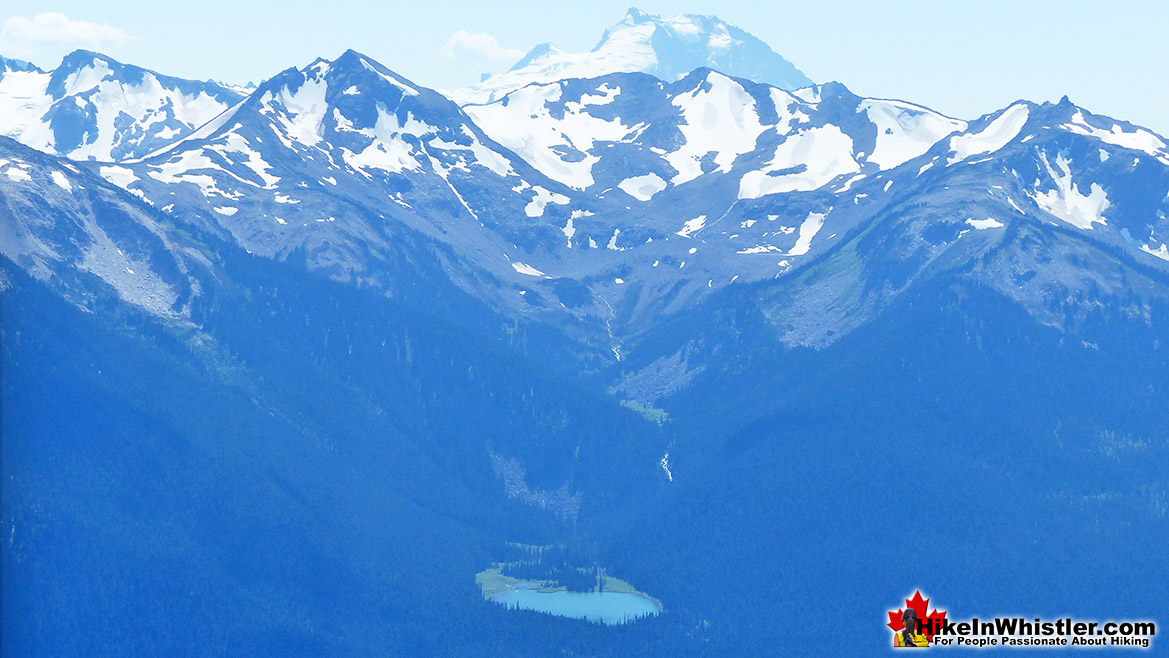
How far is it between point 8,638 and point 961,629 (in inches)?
3899

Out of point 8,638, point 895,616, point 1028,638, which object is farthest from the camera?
point 1028,638

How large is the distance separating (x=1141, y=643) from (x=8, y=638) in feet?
389

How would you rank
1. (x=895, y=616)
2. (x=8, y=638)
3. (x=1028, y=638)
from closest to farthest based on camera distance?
(x=8, y=638), (x=895, y=616), (x=1028, y=638)

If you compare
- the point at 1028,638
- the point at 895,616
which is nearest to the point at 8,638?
the point at 895,616

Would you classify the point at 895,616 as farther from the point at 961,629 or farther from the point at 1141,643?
the point at 1141,643

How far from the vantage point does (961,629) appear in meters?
182

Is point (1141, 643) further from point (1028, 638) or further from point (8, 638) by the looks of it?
point (8, 638)

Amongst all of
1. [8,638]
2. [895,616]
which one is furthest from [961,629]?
Result: [8,638]

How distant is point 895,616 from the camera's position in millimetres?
177375

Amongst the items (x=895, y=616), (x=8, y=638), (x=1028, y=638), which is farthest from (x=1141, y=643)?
(x=8, y=638)

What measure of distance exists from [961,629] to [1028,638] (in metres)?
12.4

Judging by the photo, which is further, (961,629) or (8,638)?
(961,629)

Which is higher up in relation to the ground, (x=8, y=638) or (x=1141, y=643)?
(x=1141, y=643)

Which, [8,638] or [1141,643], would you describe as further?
[1141,643]
